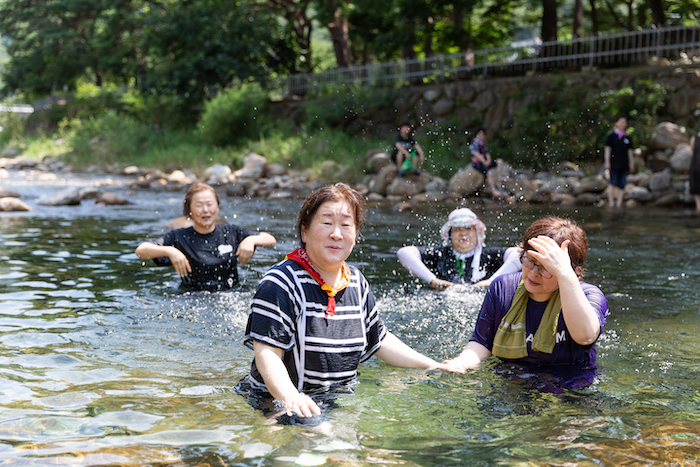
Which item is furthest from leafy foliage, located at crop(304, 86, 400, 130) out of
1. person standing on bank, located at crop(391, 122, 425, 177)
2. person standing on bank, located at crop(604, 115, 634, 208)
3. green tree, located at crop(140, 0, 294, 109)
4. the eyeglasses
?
the eyeglasses

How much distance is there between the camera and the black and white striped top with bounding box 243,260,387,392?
3.30 meters

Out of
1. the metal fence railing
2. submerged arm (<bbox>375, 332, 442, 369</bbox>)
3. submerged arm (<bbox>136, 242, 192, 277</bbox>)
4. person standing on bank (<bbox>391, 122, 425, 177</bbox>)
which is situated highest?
the metal fence railing

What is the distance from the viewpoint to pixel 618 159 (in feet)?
52.7

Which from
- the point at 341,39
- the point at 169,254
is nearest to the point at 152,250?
the point at 169,254

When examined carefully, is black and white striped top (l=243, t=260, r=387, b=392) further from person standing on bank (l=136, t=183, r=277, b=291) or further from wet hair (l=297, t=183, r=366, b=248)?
person standing on bank (l=136, t=183, r=277, b=291)

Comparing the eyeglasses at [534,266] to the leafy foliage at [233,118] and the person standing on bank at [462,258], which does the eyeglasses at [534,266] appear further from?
the leafy foliage at [233,118]

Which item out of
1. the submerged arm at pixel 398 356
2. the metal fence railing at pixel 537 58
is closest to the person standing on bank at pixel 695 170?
the metal fence railing at pixel 537 58

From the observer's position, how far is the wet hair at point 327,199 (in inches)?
135

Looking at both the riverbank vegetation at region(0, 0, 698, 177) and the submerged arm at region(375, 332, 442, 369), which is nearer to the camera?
the submerged arm at region(375, 332, 442, 369)

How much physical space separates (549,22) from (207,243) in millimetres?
21291

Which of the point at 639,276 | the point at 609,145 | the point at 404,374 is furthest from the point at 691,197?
the point at 404,374

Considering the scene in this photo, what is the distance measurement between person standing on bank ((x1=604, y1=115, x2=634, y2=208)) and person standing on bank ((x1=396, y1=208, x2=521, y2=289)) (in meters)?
10.0

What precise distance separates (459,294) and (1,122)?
49843 mm

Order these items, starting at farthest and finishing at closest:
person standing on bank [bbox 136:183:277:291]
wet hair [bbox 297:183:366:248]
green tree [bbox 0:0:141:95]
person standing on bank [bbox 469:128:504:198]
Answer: green tree [bbox 0:0:141:95] → person standing on bank [bbox 469:128:504:198] → person standing on bank [bbox 136:183:277:291] → wet hair [bbox 297:183:366:248]
